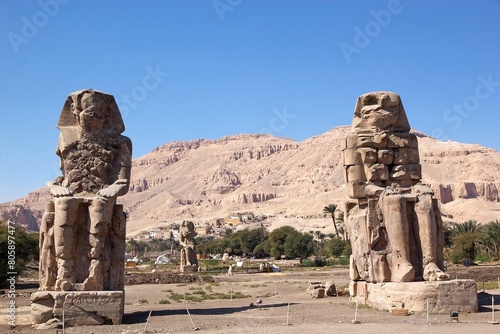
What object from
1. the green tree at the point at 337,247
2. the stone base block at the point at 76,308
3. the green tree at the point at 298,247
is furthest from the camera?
the green tree at the point at 298,247

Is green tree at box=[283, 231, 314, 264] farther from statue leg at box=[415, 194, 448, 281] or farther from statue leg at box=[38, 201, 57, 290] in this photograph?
statue leg at box=[38, 201, 57, 290]

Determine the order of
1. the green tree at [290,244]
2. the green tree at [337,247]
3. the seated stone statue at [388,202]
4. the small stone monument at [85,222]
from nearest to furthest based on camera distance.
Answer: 1. the small stone monument at [85,222]
2. the seated stone statue at [388,202]
3. the green tree at [337,247]
4. the green tree at [290,244]

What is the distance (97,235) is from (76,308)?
133 cm

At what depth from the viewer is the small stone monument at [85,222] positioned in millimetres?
10625

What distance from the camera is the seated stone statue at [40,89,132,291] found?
35.9ft

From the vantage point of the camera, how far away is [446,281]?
11.0m

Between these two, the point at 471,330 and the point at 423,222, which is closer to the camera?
the point at 471,330

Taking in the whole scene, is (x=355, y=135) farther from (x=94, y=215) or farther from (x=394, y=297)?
(x=94, y=215)

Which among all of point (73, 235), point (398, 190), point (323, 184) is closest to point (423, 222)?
point (398, 190)

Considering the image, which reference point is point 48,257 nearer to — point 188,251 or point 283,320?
point 283,320

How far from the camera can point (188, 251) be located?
37.0 metres

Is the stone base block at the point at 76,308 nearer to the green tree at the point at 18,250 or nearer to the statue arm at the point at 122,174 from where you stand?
the statue arm at the point at 122,174

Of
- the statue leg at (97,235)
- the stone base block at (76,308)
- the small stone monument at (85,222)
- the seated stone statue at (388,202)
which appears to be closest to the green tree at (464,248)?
the seated stone statue at (388,202)

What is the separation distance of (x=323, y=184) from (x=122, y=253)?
174127mm
